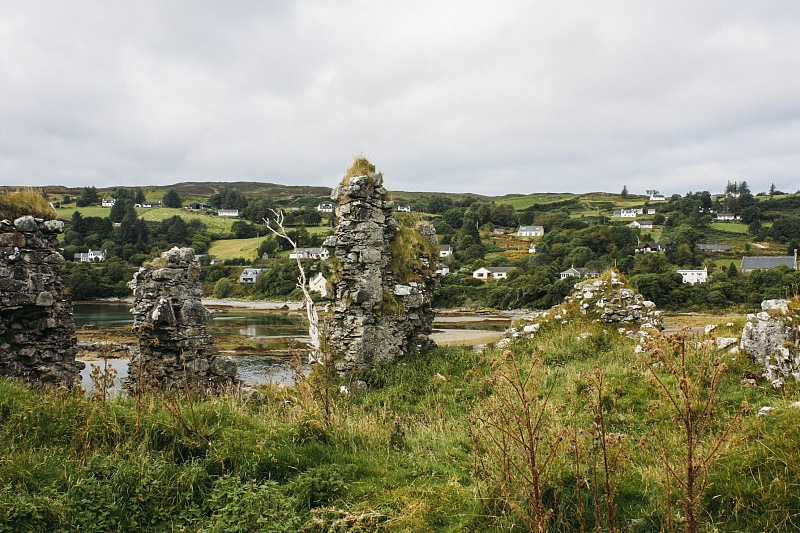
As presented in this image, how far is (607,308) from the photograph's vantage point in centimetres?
1449

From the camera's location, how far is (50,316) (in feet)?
30.1

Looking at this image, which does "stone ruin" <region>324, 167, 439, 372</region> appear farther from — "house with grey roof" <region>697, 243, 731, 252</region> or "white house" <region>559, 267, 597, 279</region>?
"house with grey roof" <region>697, 243, 731, 252</region>

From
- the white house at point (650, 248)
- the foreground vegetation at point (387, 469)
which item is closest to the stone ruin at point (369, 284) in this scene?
the foreground vegetation at point (387, 469)

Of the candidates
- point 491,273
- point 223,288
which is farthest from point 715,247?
point 223,288

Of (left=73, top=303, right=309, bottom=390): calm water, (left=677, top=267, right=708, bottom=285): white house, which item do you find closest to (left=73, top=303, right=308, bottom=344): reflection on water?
(left=73, top=303, right=309, bottom=390): calm water

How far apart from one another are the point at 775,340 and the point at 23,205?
587 inches

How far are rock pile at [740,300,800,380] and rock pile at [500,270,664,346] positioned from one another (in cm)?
479

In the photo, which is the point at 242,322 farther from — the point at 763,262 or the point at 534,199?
the point at 534,199

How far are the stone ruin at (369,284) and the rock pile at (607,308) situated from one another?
4.42 metres

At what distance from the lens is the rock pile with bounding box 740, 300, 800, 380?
7.60m

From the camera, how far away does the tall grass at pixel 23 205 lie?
29.4 feet

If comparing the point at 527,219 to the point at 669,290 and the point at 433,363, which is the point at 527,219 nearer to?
the point at 669,290

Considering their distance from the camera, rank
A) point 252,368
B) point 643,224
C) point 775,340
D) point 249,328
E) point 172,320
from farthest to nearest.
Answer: point 643,224, point 249,328, point 252,368, point 172,320, point 775,340

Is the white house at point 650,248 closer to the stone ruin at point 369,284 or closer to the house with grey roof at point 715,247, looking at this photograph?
the house with grey roof at point 715,247
